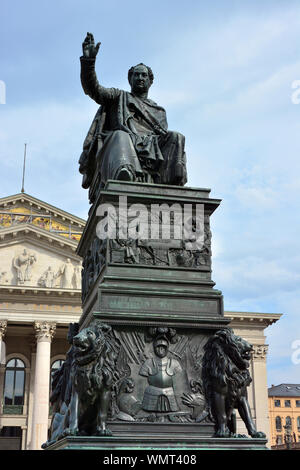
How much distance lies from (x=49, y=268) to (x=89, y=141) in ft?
139

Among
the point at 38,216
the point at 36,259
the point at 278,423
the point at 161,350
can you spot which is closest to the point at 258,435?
the point at 161,350

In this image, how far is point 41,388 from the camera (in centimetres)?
4291

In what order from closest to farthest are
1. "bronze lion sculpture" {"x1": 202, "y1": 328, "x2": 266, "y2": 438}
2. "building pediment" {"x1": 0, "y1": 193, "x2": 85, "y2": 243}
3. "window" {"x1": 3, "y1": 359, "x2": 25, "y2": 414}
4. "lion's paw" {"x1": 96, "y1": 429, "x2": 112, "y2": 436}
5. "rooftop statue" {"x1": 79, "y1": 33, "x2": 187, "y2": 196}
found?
"lion's paw" {"x1": 96, "y1": 429, "x2": 112, "y2": 436}
"bronze lion sculpture" {"x1": 202, "y1": 328, "x2": 266, "y2": 438}
"rooftop statue" {"x1": 79, "y1": 33, "x2": 187, "y2": 196}
"window" {"x1": 3, "y1": 359, "x2": 25, "y2": 414}
"building pediment" {"x1": 0, "y1": 193, "x2": 85, "y2": 243}

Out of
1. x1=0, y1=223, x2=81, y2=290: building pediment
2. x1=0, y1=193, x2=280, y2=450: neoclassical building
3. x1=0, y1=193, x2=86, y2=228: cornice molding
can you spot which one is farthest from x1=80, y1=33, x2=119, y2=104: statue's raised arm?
x1=0, y1=193, x2=86, y2=228: cornice molding

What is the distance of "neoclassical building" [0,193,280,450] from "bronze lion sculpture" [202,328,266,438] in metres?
39.4

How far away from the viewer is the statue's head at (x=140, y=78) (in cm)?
680

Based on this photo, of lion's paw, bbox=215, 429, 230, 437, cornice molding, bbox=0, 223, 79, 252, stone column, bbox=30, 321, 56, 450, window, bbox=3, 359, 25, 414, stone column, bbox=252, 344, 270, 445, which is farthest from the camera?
window, bbox=3, 359, 25, 414

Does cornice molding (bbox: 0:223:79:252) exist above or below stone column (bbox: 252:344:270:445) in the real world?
above

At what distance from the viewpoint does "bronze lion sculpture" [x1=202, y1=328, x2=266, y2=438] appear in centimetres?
483

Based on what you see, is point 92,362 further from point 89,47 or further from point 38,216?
point 38,216

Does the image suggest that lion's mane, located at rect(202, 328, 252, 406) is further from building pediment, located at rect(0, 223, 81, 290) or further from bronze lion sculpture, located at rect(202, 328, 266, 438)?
building pediment, located at rect(0, 223, 81, 290)

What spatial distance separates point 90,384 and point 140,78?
3.55 meters

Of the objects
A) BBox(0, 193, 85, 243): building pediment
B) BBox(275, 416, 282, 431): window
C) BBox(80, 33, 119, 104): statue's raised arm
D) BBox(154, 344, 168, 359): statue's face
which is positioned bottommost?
BBox(154, 344, 168, 359): statue's face
